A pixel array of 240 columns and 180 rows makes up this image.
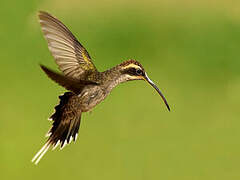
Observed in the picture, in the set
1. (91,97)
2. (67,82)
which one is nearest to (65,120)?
(91,97)

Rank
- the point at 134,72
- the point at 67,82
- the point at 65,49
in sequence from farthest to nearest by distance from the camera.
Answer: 1. the point at 65,49
2. the point at 134,72
3. the point at 67,82

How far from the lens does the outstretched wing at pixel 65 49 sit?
36.3 inches

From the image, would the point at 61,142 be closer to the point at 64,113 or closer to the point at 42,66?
the point at 64,113

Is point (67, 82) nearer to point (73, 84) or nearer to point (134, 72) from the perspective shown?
point (73, 84)

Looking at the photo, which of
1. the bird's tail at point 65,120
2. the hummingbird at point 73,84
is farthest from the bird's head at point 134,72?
the bird's tail at point 65,120

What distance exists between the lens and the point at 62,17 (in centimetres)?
279

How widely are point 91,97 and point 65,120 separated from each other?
3.4 inches

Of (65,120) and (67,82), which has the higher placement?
(67,82)

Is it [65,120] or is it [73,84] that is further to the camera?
[65,120]

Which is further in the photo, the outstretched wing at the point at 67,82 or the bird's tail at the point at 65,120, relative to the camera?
the bird's tail at the point at 65,120

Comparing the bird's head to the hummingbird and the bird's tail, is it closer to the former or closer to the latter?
the hummingbird

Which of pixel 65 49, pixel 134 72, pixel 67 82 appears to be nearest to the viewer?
pixel 67 82

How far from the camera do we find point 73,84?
819mm

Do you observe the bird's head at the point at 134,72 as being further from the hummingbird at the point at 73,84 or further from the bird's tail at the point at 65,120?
the bird's tail at the point at 65,120
